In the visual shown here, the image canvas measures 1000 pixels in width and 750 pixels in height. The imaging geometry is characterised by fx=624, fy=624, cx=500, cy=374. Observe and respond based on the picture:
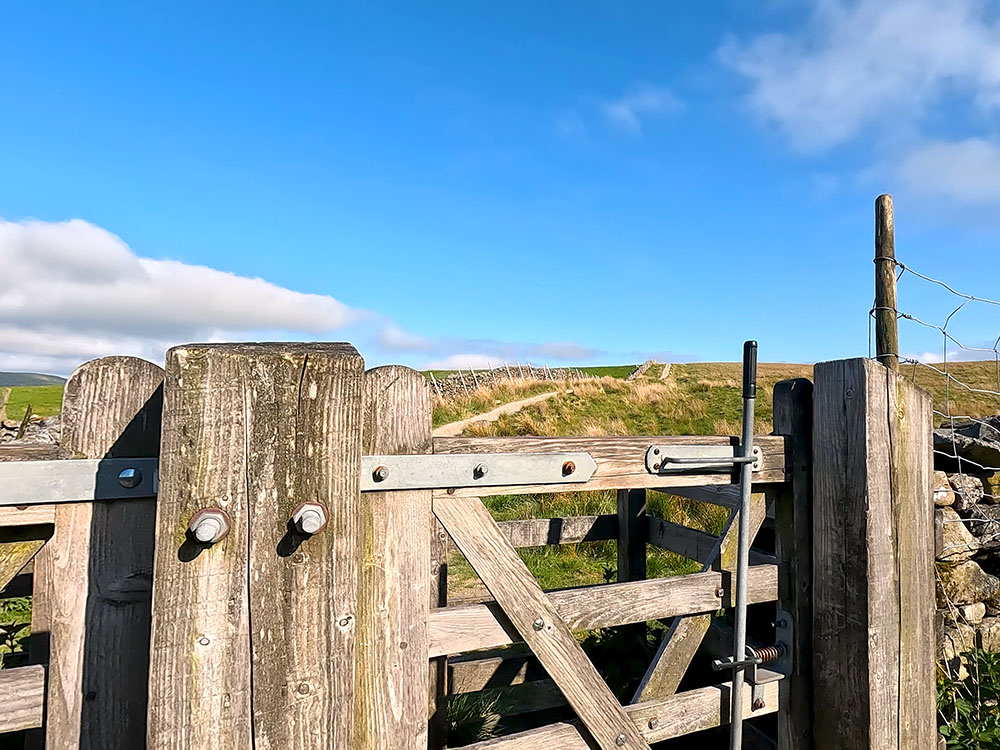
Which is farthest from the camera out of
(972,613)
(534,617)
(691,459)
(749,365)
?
(972,613)

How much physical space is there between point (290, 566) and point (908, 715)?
228cm

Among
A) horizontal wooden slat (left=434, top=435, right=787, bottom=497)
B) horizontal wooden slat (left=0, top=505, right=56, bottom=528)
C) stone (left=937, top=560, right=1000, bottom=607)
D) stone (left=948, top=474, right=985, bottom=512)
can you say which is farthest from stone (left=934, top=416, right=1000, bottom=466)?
horizontal wooden slat (left=0, top=505, right=56, bottom=528)

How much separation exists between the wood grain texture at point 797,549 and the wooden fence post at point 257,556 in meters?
1.65

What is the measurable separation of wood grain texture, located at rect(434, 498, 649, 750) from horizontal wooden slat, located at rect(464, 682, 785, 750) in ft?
0.24

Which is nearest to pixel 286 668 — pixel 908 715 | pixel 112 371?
pixel 112 371

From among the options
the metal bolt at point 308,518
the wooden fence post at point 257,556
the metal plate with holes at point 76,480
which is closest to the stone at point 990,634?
the wooden fence post at point 257,556

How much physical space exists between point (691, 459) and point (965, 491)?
3.29 meters

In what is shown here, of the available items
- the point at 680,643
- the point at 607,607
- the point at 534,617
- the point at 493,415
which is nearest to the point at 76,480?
the point at 534,617

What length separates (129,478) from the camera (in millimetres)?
1438

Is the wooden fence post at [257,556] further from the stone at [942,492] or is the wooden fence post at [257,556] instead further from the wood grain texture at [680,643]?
the stone at [942,492]

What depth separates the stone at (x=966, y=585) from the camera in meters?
3.92

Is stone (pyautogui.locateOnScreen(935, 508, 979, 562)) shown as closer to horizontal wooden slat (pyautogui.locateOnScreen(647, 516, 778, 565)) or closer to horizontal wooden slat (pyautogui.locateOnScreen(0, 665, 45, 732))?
horizontal wooden slat (pyautogui.locateOnScreen(647, 516, 778, 565))

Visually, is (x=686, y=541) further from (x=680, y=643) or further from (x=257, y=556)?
(x=257, y=556)

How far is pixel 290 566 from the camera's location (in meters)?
1.45
